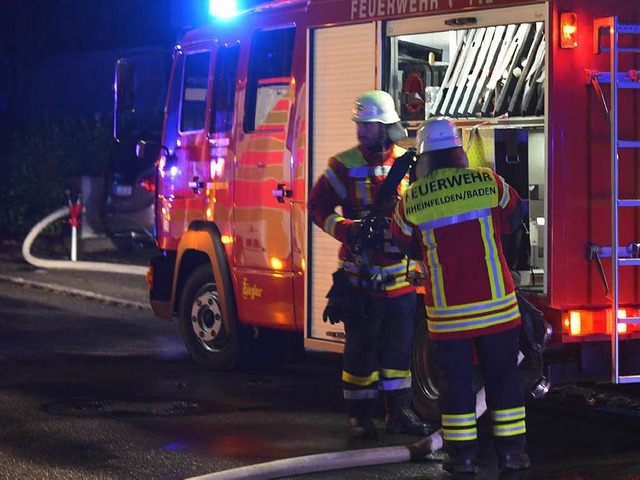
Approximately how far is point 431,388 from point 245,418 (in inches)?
44.8

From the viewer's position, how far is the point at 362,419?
24.8 feet

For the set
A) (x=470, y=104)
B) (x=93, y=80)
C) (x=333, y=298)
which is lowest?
(x=333, y=298)

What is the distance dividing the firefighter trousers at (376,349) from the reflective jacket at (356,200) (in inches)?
3.8

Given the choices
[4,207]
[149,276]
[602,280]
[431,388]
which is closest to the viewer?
[602,280]

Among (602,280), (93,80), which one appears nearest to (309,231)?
(602,280)

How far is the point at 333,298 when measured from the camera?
297 inches

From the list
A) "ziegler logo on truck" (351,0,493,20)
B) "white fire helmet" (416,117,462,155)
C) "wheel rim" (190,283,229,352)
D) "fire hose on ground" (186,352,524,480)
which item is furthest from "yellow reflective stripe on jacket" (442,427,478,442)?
"wheel rim" (190,283,229,352)

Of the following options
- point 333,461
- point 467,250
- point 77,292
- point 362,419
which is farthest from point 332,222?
point 77,292

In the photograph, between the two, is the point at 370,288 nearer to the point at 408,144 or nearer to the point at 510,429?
the point at 408,144

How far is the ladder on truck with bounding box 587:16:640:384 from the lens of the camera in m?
7.04

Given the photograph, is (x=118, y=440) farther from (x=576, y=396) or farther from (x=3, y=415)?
(x=576, y=396)

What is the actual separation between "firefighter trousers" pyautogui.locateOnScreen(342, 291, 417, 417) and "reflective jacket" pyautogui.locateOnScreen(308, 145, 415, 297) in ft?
0.32

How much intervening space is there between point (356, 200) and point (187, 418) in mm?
1724

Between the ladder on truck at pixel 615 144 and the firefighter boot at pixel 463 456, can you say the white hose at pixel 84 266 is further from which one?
the firefighter boot at pixel 463 456
